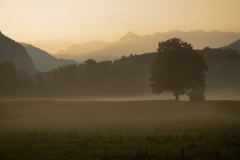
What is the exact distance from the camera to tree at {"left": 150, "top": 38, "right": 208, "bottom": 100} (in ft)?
201

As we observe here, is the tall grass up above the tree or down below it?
below

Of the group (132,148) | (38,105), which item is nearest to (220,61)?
(38,105)

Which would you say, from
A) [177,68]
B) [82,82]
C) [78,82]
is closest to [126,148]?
[177,68]

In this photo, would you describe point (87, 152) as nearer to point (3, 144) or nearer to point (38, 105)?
point (3, 144)

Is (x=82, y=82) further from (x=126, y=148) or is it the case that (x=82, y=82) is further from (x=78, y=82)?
(x=126, y=148)

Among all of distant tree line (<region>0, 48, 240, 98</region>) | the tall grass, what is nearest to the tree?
the tall grass

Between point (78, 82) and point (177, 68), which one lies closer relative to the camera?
point (177, 68)

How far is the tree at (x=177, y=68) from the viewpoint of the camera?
61.4 meters

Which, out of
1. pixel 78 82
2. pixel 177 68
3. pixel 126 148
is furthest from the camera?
pixel 78 82

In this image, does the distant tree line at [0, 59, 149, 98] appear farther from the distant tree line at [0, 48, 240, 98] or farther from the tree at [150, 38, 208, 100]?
the tree at [150, 38, 208, 100]

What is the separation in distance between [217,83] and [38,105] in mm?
118833

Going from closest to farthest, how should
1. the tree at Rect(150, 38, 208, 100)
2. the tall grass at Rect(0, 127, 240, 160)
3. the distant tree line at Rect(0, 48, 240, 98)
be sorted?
the tall grass at Rect(0, 127, 240, 160), the tree at Rect(150, 38, 208, 100), the distant tree line at Rect(0, 48, 240, 98)

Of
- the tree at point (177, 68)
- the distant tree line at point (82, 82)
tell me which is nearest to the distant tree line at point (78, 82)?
the distant tree line at point (82, 82)

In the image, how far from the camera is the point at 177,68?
6084 cm
